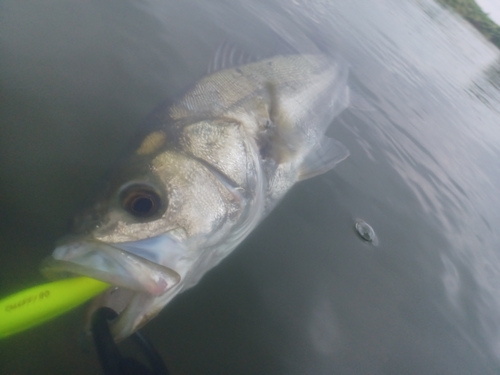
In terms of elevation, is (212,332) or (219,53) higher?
(219,53)

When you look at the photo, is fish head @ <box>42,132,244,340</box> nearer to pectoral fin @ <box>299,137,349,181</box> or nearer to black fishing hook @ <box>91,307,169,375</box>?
black fishing hook @ <box>91,307,169,375</box>

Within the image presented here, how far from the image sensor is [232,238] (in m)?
2.20

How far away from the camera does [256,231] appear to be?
295 centimetres

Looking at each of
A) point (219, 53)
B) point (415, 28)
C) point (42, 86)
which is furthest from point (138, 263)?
point (415, 28)

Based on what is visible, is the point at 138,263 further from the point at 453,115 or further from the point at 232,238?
the point at 453,115

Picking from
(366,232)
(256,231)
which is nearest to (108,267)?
(256,231)

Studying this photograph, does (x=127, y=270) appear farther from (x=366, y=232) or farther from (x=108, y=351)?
(x=366, y=232)

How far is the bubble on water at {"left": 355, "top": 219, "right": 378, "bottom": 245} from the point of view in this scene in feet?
11.3

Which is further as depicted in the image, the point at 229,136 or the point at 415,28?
the point at 415,28

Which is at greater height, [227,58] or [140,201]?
[227,58]

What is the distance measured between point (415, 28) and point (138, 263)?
18460 mm

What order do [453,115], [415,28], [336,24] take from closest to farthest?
[453,115] < [336,24] < [415,28]

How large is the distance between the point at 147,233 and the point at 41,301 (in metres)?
0.49

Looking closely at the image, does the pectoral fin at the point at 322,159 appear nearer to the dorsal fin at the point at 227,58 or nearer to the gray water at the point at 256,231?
the gray water at the point at 256,231
